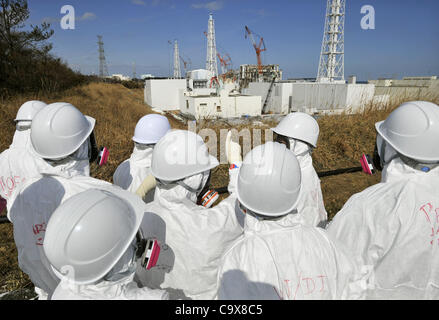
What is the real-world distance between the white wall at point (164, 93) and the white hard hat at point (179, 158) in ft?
129

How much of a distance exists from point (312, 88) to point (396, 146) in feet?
110

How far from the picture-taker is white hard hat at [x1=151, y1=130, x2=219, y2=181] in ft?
6.38

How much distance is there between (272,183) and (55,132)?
1.89 m

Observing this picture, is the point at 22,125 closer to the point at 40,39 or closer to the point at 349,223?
the point at 349,223

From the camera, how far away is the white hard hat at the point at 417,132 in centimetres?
182

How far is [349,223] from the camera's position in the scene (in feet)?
6.46

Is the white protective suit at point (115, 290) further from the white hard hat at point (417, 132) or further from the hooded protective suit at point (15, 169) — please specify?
the hooded protective suit at point (15, 169)

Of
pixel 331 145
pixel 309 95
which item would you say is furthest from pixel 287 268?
pixel 309 95

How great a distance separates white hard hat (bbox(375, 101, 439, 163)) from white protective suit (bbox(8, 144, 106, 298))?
2.35 m

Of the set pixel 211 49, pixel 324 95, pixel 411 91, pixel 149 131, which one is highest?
pixel 211 49

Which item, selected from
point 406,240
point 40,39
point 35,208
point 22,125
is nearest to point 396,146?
point 406,240

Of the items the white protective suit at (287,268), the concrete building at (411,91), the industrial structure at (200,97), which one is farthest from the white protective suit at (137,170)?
the industrial structure at (200,97)

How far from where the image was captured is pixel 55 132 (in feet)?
7.18

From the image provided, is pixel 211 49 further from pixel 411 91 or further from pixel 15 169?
pixel 15 169
